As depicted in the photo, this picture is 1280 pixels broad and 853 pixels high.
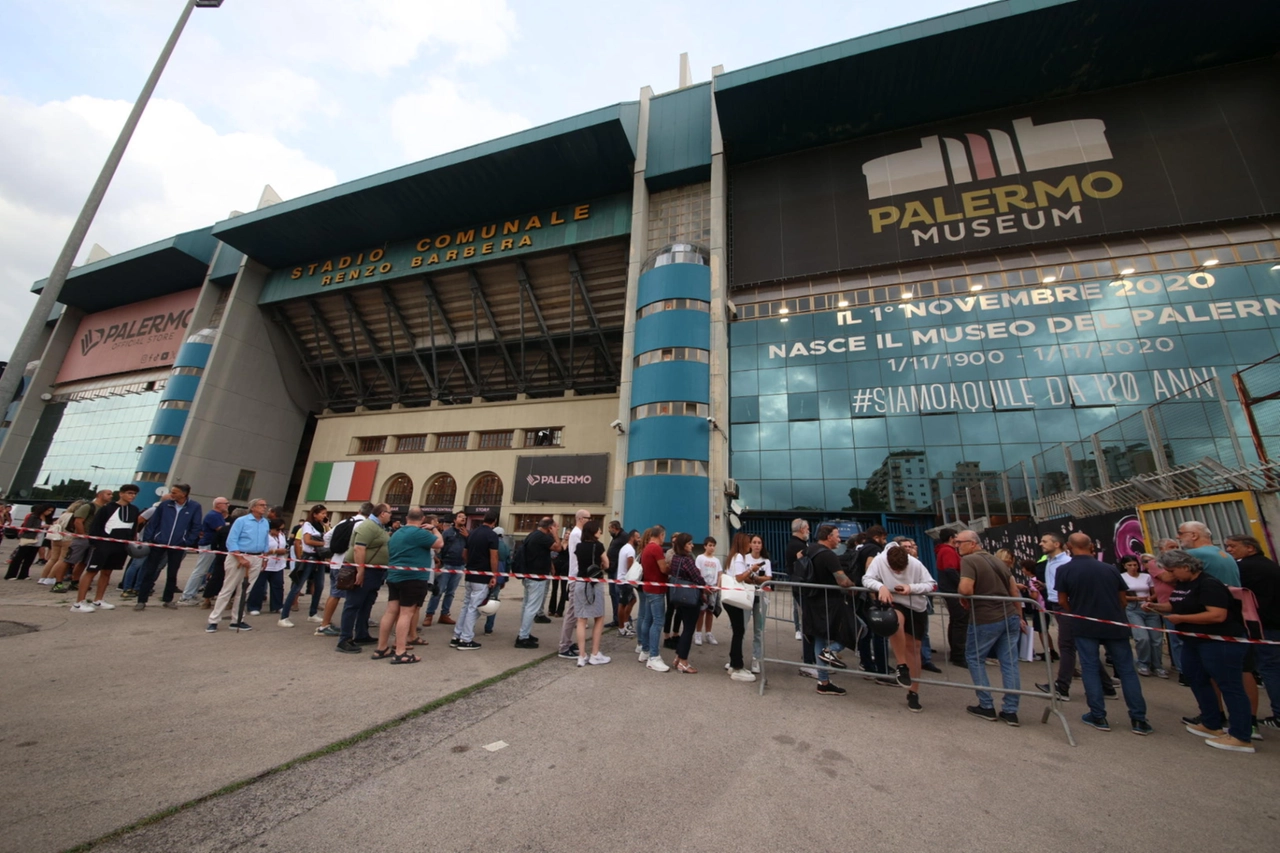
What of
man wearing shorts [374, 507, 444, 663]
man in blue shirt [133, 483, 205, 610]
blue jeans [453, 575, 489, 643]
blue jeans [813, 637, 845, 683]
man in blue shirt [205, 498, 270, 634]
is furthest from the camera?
man in blue shirt [133, 483, 205, 610]

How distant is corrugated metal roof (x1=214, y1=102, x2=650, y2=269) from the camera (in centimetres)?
2361

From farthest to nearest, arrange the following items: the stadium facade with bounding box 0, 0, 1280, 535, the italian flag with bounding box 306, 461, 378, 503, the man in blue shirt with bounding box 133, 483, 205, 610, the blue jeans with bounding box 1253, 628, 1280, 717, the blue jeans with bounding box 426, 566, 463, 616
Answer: the italian flag with bounding box 306, 461, 378, 503 → the stadium facade with bounding box 0, 0, 1280, 535 → the blue jeans with bounding box 426, 566, 463, 616 → the man in blue shirt with bounding box 133, 483, 205, 610 → the blue jeans with bounding box 1253, 628, 1280, 717

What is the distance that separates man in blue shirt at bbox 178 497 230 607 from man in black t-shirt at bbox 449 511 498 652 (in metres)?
4.64

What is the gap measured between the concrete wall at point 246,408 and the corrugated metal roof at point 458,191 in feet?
15.4

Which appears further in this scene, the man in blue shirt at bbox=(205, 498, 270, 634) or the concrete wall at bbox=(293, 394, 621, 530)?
the concrete wall at bbox=(293, 394, 621, 530)

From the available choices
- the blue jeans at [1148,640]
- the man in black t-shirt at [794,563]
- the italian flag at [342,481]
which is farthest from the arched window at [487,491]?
the blue jeans at [1148,640]

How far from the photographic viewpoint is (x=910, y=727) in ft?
14.6

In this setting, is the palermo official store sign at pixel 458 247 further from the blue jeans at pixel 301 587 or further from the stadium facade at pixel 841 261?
the blue jeans at pixel 301 587

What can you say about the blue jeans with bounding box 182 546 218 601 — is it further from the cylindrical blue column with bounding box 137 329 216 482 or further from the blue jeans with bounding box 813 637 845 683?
the cylindrical blue column with bounding box 137 329 216 482

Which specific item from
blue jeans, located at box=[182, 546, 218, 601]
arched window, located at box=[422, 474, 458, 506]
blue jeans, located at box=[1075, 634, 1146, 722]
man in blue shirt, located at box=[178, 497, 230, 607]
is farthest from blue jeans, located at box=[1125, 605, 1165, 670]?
arched window, located at box=[422, 474, 458, 506]

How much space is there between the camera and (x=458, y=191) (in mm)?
26219

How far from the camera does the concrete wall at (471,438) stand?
2797 centimetres

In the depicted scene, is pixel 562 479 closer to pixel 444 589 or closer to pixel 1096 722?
pixel 444 589

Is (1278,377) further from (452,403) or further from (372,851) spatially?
(452,403)
